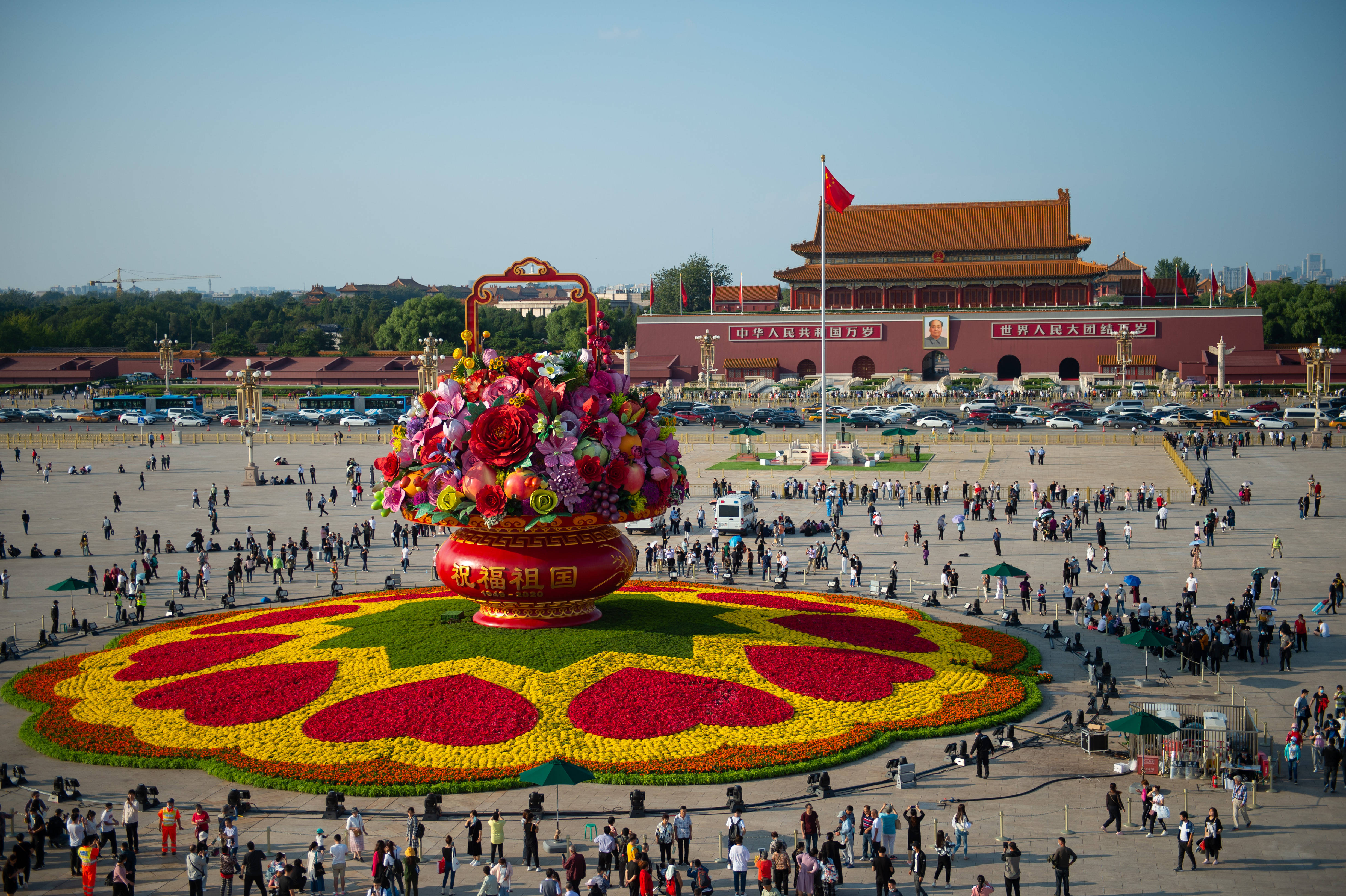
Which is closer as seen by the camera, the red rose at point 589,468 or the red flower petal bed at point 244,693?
the red rose at point 589,468

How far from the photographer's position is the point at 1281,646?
2672 cm

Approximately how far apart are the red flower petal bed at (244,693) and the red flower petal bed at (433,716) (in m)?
0.96

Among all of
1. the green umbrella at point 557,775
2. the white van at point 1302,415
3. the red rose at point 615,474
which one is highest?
the red rose at point 615,474

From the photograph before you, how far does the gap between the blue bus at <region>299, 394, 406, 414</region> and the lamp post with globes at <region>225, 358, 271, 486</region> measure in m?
6.10

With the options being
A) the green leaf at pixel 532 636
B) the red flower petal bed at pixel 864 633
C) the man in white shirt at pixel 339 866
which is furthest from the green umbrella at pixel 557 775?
the red flower petal bed at pixel 864 633

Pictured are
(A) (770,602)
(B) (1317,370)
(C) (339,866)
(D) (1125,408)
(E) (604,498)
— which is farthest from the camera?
Answer: (B) (1317,370)

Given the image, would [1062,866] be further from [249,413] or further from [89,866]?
[249,413]

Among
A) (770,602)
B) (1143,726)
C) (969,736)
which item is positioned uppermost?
(770,602)

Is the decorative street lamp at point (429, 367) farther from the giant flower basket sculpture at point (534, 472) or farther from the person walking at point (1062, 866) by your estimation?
the person walking at point (1062, 866)

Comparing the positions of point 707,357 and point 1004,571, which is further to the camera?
point 707,357

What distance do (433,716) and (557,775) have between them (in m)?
3.90

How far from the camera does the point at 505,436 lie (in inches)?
814

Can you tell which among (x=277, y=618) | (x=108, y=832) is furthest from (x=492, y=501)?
(x=277, y=618)

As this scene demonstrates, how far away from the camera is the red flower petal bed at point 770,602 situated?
2756cm
